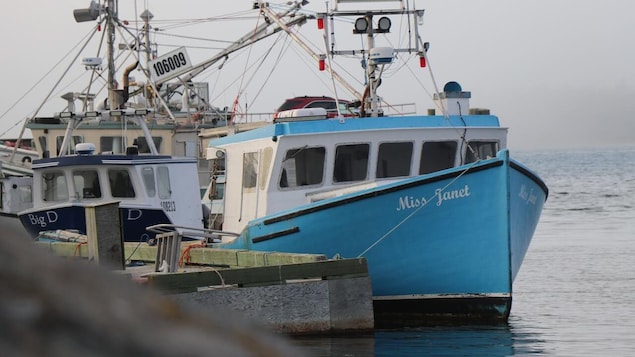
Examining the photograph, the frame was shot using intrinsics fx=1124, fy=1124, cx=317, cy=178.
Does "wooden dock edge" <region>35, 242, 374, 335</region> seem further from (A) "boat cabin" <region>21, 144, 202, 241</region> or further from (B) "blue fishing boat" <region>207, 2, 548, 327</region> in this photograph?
(A) "boat cabin" <region>21, 144, 202, 241</region>

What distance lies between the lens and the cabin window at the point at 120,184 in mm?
18141

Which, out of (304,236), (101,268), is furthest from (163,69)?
(101,268)

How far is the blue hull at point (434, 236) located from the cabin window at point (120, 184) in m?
5.08

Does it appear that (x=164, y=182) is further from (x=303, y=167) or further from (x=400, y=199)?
(x=400, y=199)

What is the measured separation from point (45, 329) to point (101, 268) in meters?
0.09

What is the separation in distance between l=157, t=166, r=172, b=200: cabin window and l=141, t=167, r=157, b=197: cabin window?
12 cm

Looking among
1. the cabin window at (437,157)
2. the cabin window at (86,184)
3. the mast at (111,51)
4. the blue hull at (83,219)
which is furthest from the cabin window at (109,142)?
the cabin window at (437,157)

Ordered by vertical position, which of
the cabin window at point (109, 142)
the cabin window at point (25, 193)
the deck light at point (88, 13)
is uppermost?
the deck light at point (88, 13)

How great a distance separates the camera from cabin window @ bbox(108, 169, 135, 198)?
18.1 metres

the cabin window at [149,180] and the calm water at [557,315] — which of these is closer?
the calm water at [557,315]

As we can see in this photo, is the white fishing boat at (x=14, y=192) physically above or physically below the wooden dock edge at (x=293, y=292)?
below

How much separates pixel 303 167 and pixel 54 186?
220 inches

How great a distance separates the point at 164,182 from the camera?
18391 millimetres

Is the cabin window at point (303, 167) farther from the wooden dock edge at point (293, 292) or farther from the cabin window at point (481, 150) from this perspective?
the wooden dock edge at point (293, 292)
